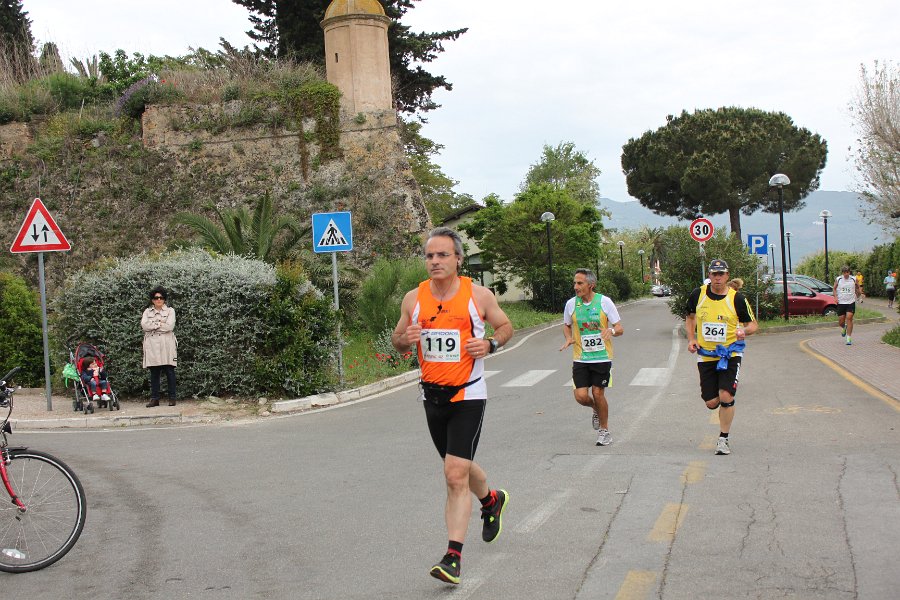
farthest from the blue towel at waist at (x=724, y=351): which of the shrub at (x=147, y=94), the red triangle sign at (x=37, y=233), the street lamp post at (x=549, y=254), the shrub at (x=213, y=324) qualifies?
the street lamp post at (x=549, y=254)

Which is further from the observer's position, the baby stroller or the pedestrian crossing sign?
the pedestrian crossing sign

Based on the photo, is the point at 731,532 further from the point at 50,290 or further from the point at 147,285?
the point at 50,290

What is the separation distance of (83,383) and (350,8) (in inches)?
923

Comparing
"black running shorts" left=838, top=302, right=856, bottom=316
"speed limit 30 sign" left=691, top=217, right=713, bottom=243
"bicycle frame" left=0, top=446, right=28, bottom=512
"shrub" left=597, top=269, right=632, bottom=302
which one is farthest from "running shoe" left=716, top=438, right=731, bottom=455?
"shrub" left=597, top=269, right=632, bottom=302

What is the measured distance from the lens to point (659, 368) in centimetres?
1781

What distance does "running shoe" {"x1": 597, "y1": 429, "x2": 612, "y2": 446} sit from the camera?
9367 millimetres

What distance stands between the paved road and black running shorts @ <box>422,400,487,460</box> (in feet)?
2.40

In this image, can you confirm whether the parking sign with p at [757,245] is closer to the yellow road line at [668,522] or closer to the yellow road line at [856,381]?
the yellow road line at [856,381]

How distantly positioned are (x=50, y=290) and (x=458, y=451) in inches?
1172

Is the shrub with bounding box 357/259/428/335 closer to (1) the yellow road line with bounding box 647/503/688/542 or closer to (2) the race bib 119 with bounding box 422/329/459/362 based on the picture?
(1) the yellow road line with bounding box 647/503/688/542

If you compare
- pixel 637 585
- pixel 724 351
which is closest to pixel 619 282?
pixel 724 351

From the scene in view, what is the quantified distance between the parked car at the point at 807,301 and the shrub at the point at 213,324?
22733 mm

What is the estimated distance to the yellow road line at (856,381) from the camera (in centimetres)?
1197

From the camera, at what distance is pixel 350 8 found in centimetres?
3288
